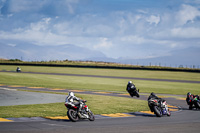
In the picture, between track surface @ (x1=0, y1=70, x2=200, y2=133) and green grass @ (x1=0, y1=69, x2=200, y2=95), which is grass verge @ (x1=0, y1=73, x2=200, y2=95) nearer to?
green grass @ (x1=0, y1=69, x2=200, y2=95)

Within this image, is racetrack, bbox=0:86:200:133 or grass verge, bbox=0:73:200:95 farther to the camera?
grass verge, bbox=0:73:200:95

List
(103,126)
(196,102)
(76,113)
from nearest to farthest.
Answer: (103,126), (76,113), (196,102)

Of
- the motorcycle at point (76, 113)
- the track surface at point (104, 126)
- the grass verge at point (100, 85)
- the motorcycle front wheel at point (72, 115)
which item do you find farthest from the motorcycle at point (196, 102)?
the grass verge at point (100, 85)

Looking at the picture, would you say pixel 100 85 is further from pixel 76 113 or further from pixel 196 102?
pixel 76 113

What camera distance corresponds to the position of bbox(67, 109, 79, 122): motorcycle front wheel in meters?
17.9

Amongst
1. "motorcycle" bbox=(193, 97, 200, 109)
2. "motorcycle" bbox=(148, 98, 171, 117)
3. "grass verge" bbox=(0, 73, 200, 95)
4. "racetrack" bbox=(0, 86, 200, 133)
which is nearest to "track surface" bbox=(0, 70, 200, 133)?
"racetrack" bbox=(0, 86, 200, 133)

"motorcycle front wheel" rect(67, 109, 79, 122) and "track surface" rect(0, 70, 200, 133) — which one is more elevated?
"motorcycle front wheel" rect(67, 109, 79, 122)

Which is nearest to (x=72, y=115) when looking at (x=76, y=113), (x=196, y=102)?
(x=76, y=113)

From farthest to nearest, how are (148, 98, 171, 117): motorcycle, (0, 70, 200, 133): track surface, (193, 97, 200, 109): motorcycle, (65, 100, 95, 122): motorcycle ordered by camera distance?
(193, 97, 200, 109): motorcycle < (148, 98, 171, 117): motorcycle < (65, 100, 95, 122): motorcycle < (0, 70, 200, 133): track surface

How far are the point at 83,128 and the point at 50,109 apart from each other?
298 inches

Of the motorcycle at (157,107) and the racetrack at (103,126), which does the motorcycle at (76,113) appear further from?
the motorcycle at (157,107)

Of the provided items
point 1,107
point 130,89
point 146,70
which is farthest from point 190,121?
point 146,70

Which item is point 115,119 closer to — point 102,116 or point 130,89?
point 102,116

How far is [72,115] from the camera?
59.3ft
